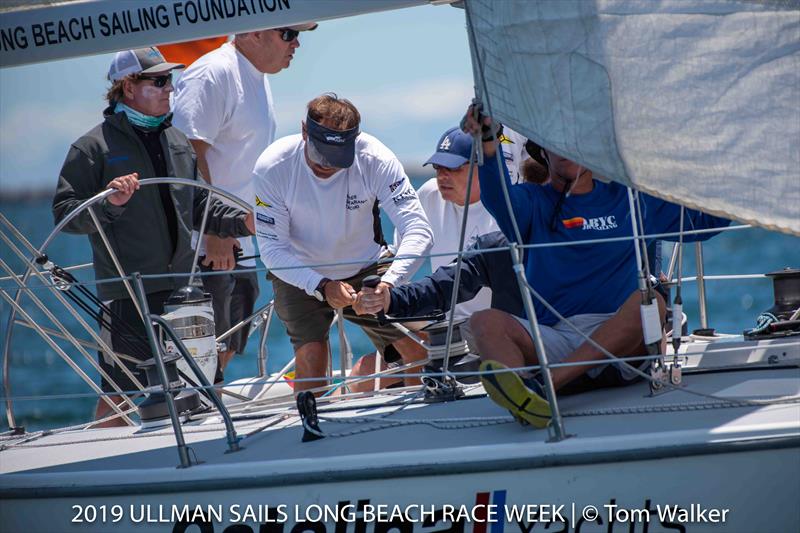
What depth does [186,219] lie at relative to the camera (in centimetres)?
527

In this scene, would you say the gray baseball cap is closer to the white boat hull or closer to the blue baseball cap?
the blue baseball cap

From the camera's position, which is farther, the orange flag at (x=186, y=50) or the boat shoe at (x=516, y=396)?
the orange flag at (x=186, y=50)

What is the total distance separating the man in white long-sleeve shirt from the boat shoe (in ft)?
3.92

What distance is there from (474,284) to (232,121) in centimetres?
178

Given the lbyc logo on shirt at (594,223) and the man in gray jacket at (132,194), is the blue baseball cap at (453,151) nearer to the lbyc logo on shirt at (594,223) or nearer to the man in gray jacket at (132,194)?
the man in gray jacket at (132,194)

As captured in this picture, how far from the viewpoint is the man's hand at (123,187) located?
4.65 meters

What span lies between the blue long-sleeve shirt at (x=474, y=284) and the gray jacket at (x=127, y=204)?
1.21 metres

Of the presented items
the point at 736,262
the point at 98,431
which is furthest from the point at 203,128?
the point at 736,262

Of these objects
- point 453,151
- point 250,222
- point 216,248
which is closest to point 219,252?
point 216,248

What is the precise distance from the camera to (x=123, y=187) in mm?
4656

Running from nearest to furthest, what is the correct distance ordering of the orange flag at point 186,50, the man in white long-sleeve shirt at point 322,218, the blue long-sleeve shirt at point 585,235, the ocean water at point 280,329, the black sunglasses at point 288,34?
the blue long-sleeve shirt at point 585,235
the man in white long-sleeve shirt at point 322,218
the black sunglasses at point 288,34
the orange flag at point 186,50
the ocean water at point 280,329

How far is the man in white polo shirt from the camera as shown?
5621 mm

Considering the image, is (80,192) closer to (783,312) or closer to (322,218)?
(322,218)

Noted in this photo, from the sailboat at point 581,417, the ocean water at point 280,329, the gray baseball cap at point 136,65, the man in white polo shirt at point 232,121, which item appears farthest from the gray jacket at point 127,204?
the ocean water at point 280,329
